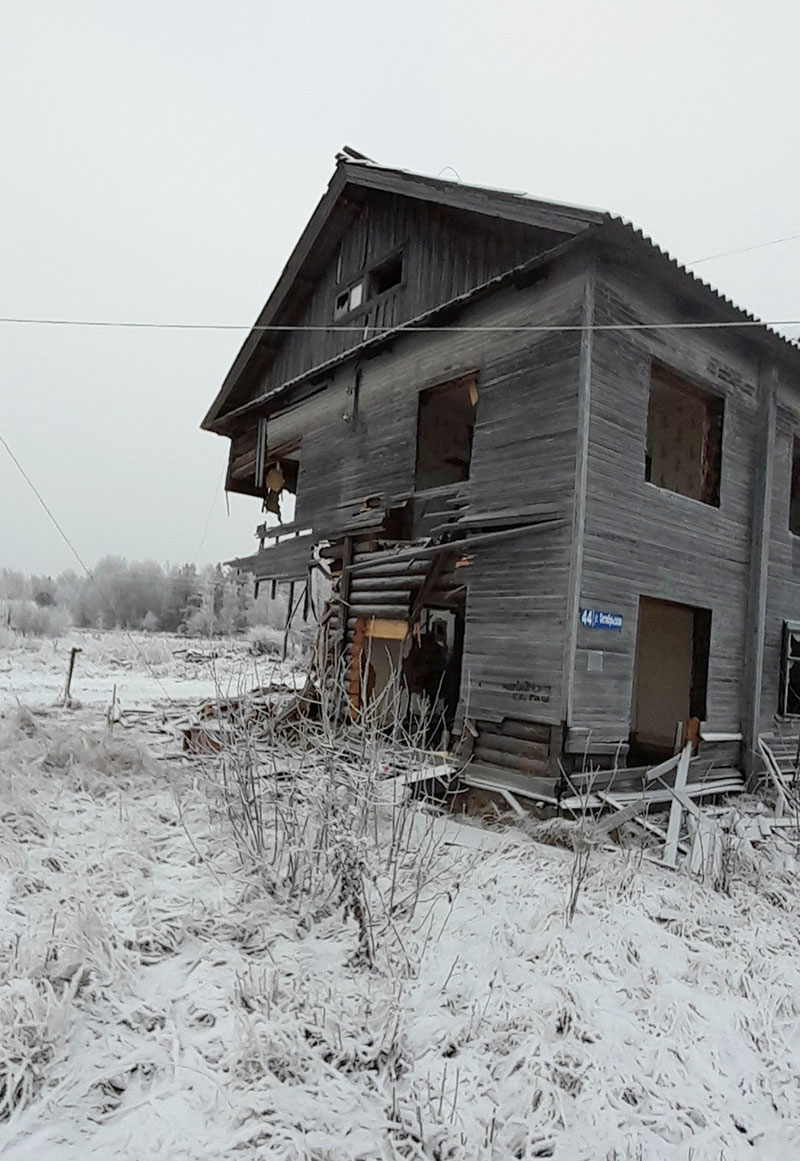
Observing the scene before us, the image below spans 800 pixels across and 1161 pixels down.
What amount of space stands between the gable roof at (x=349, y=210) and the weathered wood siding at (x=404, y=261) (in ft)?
0.93

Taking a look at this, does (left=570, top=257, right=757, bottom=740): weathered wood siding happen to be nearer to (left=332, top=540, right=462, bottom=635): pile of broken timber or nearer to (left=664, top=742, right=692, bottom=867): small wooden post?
(left=664, top=742, right=692, bottom=867): small wooden post

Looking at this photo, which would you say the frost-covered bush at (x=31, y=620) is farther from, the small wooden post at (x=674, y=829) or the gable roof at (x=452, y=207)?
the small wooden post at (x=674, y=829)

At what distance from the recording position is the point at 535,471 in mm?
8891

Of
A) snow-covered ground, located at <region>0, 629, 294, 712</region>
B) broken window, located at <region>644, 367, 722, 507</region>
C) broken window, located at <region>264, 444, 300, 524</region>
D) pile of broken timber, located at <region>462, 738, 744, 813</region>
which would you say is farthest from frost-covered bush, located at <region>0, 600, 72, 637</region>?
pile of broken timber, located at <region>462, 738, 744, 813</region>

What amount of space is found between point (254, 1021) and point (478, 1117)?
1336 mm

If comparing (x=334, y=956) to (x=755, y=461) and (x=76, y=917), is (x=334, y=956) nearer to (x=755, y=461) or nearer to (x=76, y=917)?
(x=76, y=917)

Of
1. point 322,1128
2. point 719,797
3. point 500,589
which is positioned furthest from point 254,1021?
point 719,797

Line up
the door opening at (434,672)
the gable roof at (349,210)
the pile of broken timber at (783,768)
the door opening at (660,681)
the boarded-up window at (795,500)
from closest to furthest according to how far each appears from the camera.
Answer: the gable roof at (349,210) < the pile of broken timber at (783,768) < the door opening at (434,672) < the door opening at (660,681) < the boarded-up window at (795,500)

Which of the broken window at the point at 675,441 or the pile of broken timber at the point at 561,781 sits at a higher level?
the broken window at the point at 675,441

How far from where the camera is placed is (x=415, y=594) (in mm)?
10398

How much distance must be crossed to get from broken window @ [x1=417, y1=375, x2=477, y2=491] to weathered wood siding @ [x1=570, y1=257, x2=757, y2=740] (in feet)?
12.0

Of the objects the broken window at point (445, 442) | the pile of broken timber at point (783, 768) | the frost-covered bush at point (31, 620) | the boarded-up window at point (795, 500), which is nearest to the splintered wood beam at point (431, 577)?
the broken window at point (445, 442)

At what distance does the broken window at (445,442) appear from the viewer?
1275 centimetres

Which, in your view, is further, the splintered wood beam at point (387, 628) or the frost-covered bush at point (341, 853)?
the splintered wood beam at point (387, 628)
